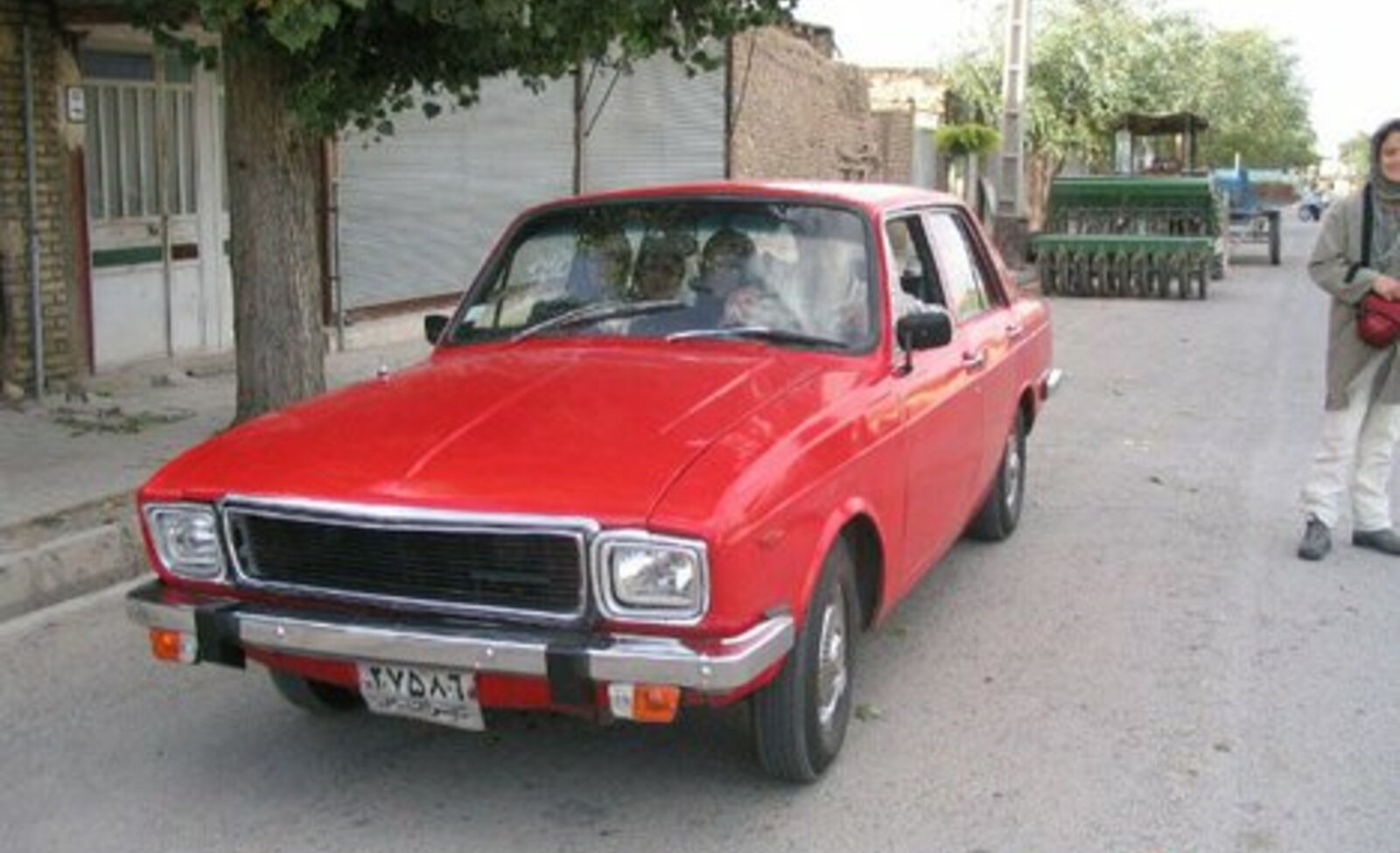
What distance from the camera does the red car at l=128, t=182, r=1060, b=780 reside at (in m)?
3.51

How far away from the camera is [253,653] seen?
3.90 metres

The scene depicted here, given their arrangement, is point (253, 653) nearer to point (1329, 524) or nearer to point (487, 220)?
point (1329, 524)

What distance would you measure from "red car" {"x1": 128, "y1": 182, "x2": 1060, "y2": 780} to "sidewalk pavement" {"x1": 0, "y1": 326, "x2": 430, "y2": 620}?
206 centimetres

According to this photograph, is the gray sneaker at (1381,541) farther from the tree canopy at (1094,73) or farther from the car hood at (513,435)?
the tree canopy at (1094,73)

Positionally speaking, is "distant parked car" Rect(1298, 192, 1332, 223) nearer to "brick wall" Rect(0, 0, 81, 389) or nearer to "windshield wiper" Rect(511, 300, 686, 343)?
"brick wall" Rect(0, 0, 81, 389)

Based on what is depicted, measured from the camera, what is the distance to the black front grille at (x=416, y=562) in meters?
3.56

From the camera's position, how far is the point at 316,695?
454cm

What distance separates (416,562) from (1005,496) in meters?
3.73

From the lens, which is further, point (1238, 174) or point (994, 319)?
point (1238, 174)

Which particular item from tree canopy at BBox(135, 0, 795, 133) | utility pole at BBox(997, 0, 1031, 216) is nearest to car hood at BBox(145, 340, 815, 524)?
tree canopy at BBox(135, 0, 795, 133)

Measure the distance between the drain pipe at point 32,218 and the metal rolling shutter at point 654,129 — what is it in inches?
294

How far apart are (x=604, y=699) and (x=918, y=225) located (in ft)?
8.78

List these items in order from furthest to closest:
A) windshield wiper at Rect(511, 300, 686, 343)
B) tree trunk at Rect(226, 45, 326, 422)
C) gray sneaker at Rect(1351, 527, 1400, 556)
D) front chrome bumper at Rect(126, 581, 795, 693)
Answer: tree trunk at Rect(226, 45, 326, 422) < gray sneaker at Rect(1351, 527, 1400, 556) < windshield wiper at Rect(511, 300, 686, 343) < front chrome bumper at Rect(126, 581, 795, 693)

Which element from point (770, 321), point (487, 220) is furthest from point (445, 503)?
point (487, 220)
